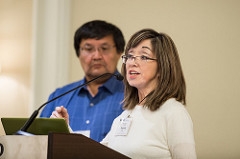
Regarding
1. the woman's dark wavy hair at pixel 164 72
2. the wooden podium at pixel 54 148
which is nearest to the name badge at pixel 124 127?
the woman's dark wavy hair at pixel 164 72

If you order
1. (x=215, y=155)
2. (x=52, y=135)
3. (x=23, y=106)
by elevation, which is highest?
(x=52, y=135)

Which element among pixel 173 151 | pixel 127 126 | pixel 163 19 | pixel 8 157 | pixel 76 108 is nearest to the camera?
pixel 8 157

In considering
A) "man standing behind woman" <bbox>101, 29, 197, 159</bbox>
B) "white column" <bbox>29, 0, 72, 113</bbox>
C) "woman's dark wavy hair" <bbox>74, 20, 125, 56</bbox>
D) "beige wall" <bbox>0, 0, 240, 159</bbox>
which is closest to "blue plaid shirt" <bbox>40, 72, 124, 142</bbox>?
"woman's dark wavy hair" <bbox>74, 20, 125, 56</bbox>

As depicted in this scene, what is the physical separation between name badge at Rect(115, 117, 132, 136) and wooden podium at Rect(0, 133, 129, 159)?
45 cm

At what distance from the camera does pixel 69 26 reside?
4.46 meters

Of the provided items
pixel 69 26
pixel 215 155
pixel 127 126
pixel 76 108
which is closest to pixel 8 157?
pixel 127 126

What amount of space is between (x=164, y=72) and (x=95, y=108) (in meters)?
1.30

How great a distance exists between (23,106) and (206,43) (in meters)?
1.73

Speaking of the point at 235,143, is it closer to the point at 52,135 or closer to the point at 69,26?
the point at 69,26

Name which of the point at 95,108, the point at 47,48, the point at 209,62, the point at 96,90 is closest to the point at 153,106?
the point at 95,108

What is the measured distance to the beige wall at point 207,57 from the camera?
4.02 meters

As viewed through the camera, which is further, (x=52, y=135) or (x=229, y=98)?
(x=229, y=98)

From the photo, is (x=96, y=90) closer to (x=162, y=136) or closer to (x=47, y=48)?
(x=47, y=48)

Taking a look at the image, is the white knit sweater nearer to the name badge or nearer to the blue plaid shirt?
the name badge
